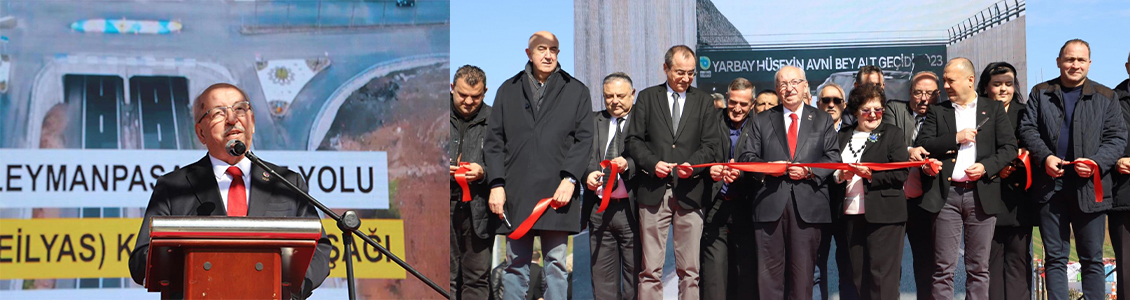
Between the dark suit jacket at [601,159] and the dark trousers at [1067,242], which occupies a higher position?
the dark suit jacket at [601,159]

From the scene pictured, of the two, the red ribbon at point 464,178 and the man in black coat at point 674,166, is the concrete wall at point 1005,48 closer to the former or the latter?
the man in black coat at point 674,166

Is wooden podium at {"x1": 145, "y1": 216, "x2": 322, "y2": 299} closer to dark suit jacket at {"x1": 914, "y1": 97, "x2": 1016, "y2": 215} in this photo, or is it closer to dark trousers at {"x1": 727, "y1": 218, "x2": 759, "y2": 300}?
dark trousers at {"x1": 727, "y1": 218, "x2": 759, "y2": 300}

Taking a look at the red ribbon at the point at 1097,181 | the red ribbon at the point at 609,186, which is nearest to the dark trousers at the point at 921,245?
the red ribbon at the point at 1097,181

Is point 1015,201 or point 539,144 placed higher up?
point 539,144

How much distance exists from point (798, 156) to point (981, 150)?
0.97m

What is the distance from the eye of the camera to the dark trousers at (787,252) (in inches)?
210

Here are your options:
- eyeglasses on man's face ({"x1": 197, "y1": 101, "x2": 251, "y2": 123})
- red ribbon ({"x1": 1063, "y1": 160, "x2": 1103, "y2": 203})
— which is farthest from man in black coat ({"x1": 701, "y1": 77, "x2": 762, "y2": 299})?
eyeglasses on man's face ({"x1": 197, "y1": 101, "x2": 251, "y2": 123})

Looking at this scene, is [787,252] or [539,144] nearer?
[539,144]

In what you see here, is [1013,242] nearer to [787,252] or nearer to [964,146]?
[964,146]

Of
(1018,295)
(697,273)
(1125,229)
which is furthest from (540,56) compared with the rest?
(1125,229)

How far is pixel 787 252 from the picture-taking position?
214 inches

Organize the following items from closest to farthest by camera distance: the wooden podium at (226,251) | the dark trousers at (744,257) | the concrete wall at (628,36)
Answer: the wooden podium at (226,251) → the dark trousers at (744,257) → the concrete wall at (628,36)

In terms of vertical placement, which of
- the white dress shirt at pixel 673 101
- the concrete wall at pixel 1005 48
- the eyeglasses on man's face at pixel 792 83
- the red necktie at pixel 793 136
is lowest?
the red necktie at pixel 793 136

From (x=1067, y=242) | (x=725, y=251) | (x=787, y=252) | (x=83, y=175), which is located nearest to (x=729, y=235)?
(x=725, y=251)
